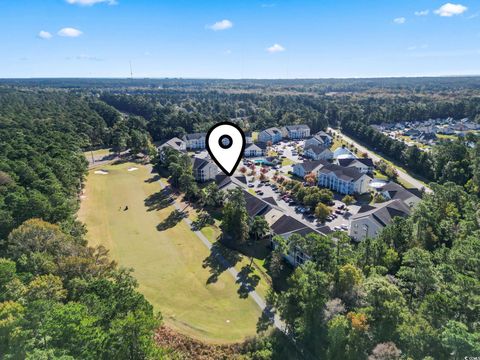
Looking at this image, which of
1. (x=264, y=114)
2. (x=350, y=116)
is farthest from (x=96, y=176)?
(x=350, y=116)

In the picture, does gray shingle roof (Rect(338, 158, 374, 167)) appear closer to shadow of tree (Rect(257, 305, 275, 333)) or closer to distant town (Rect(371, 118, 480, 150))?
distant town (Rect(371, 118, 480, 150))

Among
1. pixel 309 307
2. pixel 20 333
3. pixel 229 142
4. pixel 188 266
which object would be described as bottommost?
pixel 188 266

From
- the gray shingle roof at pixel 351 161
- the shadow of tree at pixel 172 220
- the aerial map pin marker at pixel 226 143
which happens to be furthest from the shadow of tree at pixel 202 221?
the gray shingle roof at pixel 351 161

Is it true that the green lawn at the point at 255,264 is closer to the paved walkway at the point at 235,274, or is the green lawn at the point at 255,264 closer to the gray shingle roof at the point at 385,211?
the paved walkway at the point at 235,274

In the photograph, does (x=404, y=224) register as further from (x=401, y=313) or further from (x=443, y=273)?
(x=401, y=313)

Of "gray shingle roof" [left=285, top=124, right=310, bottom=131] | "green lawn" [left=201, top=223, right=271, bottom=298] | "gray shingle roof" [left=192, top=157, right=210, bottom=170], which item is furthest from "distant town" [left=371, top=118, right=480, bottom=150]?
"green lawn" [left=201, top=223, right=271, bottom=298]

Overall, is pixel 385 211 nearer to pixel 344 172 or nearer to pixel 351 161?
pixel 344 172
